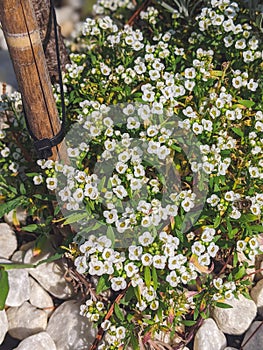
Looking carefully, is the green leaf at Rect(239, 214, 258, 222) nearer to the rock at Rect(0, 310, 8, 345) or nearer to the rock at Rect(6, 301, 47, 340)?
the rock at Rect(6, 301, 47, 340)

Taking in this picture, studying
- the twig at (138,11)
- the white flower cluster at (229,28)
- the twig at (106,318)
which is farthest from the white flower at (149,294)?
the twig at (138,11)

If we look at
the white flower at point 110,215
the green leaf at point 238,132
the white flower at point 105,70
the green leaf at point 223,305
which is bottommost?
the green leaf at point 223,305

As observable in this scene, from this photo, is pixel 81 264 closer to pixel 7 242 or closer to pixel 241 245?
pixel 241 245

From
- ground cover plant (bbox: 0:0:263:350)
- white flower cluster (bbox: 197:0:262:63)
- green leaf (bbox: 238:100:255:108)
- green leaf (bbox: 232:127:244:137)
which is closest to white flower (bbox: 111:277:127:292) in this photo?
ground cover plant (bbox: 0:0:263:350)

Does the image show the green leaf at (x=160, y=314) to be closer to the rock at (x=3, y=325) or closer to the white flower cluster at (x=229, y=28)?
the rock at (x=3, y=325)

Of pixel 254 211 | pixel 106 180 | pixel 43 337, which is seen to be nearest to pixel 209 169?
pixel 254 211

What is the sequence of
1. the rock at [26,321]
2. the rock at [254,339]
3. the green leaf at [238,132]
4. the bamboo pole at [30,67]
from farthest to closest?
1. the rock at [26,321]
2. the green leaf at [238,132]
3. the rock at [254,339]
4. the bamboo pole at [30,67]
